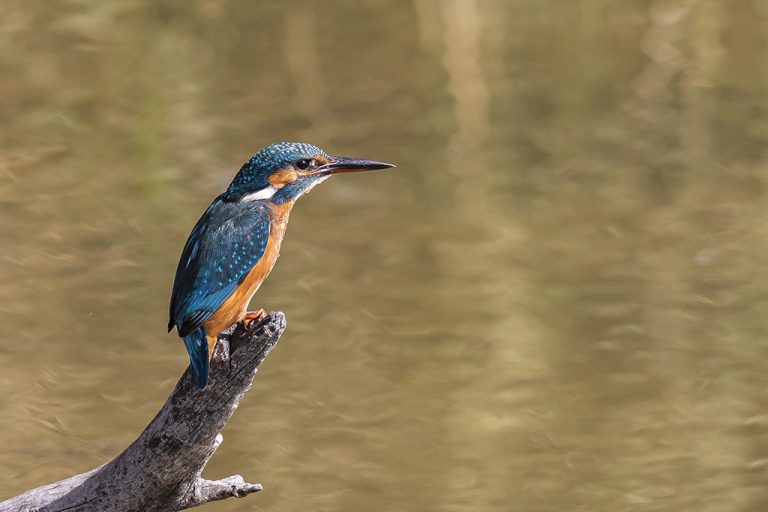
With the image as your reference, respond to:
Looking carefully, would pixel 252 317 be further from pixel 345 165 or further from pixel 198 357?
pixel 345 165

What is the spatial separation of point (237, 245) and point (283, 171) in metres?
0.29

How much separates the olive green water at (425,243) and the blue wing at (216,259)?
5.14 feet

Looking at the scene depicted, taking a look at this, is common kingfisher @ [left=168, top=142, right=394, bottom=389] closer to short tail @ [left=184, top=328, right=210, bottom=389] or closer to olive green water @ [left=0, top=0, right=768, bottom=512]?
short tail @ [left=184, top=328, right=210, bottom=389]

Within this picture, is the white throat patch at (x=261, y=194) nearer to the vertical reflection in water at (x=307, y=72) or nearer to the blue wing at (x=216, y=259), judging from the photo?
the blue wing at (x=216, y=259)

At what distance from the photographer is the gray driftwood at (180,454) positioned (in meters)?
3.04

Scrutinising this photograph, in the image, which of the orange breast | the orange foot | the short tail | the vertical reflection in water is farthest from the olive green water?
the short tail

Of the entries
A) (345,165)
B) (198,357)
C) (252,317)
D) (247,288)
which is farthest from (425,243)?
(198,357)

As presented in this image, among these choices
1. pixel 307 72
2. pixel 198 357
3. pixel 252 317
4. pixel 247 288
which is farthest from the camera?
pixel 307 72

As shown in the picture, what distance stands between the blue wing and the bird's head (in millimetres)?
51

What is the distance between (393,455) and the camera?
494 cm

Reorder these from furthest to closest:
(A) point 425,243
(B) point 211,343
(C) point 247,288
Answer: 1. (A) point 425,243
2. (C) point 247,288
3. (B) point 211,343

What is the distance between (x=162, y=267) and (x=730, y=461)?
2.59 metres

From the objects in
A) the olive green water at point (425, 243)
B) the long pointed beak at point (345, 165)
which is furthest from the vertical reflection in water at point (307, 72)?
the long pointed beak at point (345, 165)

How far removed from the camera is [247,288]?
3.34 metres
